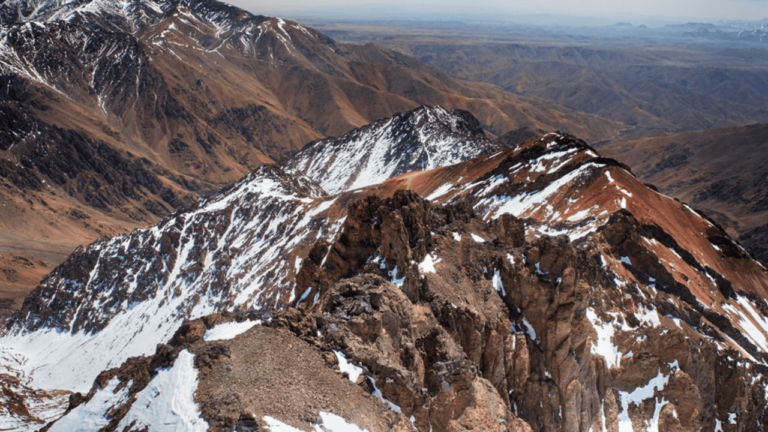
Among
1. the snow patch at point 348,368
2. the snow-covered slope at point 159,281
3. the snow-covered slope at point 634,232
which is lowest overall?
the snow-covered slope at point 159,281

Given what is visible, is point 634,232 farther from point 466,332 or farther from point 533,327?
point 466,332

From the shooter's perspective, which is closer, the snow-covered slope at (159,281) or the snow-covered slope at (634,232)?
the snow-covered slope at (634,232)

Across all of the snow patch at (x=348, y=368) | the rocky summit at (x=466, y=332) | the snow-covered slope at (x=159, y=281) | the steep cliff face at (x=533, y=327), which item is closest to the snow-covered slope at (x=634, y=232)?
the rocky summit at (x=466, y=332)

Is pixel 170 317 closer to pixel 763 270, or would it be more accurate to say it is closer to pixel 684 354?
pixel 684 354

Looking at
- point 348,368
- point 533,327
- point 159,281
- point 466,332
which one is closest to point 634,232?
point 533,327

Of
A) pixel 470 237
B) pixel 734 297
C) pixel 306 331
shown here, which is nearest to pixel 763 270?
pixel 734 297

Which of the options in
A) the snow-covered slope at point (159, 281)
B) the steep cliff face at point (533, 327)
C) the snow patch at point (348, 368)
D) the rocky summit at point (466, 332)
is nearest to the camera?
the rocky summit at point (466, 332)

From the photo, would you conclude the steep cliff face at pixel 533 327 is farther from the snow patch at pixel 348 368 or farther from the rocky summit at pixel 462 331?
the snow patch at pixel 348 368
